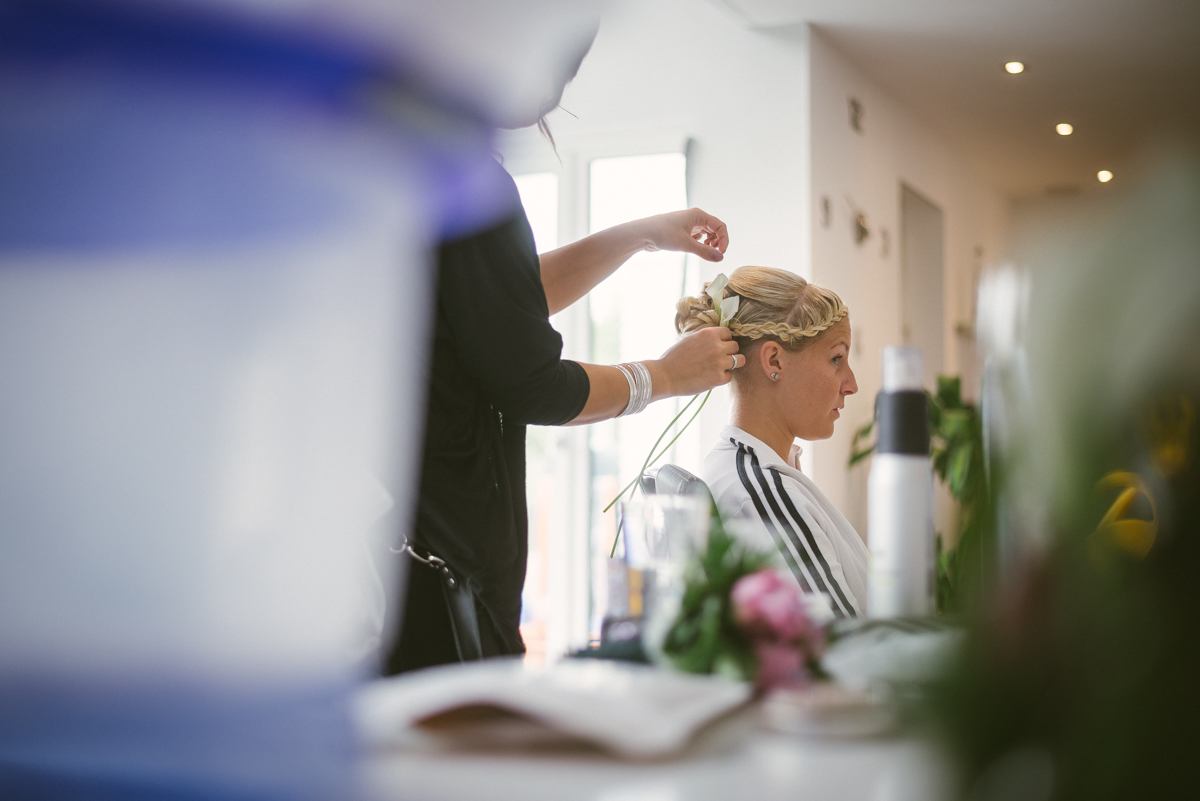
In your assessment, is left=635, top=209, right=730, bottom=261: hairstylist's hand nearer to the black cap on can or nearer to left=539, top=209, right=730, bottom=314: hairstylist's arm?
left=539, top=209, right=730, bottom=314: hairstylist's arm

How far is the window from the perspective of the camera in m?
4.49

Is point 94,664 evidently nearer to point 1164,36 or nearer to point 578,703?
point 578,703

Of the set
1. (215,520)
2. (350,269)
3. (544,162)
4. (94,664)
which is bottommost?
(94,664)

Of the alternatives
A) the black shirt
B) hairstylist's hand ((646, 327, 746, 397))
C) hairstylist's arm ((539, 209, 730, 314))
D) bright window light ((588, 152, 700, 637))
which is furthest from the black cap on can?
bright window light ((588, 152, 700, 637))

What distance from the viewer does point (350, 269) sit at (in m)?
1.06

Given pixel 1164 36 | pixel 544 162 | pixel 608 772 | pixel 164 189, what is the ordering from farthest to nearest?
pixel 544 162 → pixel 1164 36 → pixel 164 189 → pixel 608 772

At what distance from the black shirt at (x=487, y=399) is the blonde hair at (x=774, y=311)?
0.97 meters

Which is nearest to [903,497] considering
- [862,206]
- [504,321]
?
[504,321]

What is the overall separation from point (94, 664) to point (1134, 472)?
0.76m

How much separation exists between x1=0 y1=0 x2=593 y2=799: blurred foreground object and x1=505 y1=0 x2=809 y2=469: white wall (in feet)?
10.0

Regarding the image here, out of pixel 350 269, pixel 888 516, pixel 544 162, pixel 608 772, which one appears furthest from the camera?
pixel 544 162

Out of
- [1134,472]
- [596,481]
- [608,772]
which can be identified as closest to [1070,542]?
[1134,472]

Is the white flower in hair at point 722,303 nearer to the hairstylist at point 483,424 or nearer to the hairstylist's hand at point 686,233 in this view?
the hairstylist's hand at point 686,233

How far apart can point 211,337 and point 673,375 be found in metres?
0.63
